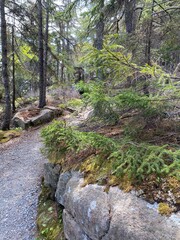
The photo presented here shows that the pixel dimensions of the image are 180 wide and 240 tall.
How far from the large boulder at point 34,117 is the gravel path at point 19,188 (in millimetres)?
1882

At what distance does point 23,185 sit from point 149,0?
5.17 m

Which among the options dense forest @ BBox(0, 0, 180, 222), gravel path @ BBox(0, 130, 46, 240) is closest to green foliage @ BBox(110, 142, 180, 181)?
dense forest @ BBox(0, 0, 180, 222)

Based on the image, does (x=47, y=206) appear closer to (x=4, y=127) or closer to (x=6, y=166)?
(x=6, y=166)

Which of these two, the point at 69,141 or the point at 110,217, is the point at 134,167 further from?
the point at 69,141

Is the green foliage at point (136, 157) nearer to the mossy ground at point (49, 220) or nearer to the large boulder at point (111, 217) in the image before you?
the large boulder at point (111, 217)

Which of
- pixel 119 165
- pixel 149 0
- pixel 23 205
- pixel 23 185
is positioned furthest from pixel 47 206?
pixel 149 0

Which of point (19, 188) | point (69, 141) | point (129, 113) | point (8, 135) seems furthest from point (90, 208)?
point (8, 135)

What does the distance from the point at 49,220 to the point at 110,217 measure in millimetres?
1988

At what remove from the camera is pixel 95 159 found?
285cm

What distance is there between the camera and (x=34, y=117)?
31.9ft

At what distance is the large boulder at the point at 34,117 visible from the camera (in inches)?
372

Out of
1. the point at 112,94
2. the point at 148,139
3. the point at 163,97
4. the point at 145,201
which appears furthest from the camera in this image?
the point at 112,94

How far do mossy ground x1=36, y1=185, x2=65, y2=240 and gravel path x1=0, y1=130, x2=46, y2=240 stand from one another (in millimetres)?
178

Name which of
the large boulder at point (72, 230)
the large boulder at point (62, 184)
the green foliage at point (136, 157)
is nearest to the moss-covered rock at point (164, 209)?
the green foliage at point (136, 157)
